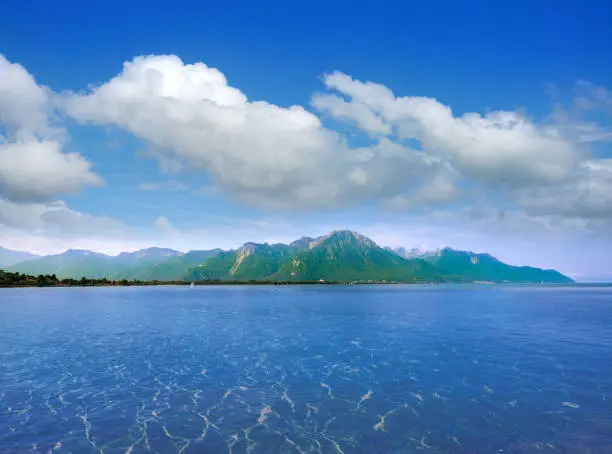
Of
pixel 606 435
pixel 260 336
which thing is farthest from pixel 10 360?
pixel 606 435

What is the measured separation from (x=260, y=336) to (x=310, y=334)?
35.8 ft

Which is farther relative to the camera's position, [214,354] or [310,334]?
[310,334]

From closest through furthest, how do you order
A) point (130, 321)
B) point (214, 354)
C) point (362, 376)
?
point (362, 376), point (214, 354), point (130, 321)

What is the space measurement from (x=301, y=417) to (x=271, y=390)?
8.53 metres

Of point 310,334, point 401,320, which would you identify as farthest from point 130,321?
point 401,320

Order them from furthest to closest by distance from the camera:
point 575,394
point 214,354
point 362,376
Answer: point 214,354 → point 362,376 → point 575,394

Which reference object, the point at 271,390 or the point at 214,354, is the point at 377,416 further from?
the point at 214,354

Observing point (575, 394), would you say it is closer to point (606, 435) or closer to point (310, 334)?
point (606, 435)

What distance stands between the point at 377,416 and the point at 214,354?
34.0 m

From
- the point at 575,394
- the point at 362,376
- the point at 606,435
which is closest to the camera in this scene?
the point at 606,435

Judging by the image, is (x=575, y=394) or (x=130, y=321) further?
(x=130, y=321)

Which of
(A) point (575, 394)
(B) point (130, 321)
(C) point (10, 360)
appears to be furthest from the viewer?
(B) point (130, 321)

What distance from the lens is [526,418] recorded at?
34688 mm

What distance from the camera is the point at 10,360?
57094mm
